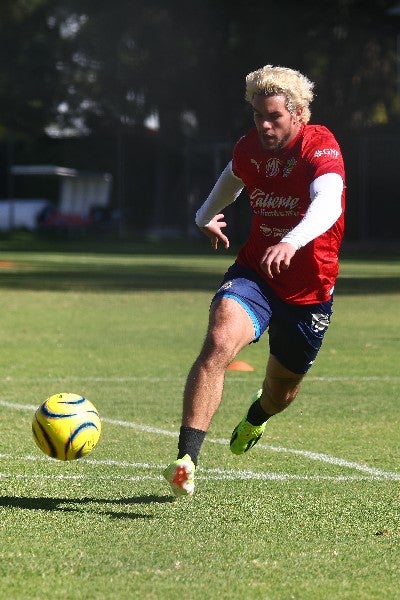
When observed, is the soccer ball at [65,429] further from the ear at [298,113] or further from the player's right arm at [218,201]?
the ear at [298,113]

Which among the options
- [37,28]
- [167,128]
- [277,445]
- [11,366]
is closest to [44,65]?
[37,28]

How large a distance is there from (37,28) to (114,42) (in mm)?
4581

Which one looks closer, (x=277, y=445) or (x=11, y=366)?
(x=277, y=445)

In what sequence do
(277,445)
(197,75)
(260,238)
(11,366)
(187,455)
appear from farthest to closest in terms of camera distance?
(197,75)
(11,366)
(277,445)
(260,238)
(187,455)

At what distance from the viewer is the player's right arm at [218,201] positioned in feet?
25.3

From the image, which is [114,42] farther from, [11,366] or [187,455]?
[187,455]

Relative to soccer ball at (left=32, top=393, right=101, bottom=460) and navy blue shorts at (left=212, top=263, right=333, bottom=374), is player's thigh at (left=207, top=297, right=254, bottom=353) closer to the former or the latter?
navy blue shorts at (left=212, top=263, right=333, bottom=374)

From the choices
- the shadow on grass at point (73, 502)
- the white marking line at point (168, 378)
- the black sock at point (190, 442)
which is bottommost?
the white marking line at point (168, 378)

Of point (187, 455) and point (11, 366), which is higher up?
point (187, 455)

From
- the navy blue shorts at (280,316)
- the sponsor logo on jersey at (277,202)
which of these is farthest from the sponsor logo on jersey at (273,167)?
the navy blue shorts at (280,316)

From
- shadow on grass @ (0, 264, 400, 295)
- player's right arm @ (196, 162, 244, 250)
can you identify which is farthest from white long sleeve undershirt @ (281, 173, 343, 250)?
shadow on grass @ (0, 264, 400, 295)

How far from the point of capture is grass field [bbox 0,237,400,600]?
5301mm

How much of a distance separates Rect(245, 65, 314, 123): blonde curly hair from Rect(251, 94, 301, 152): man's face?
30 millimetres

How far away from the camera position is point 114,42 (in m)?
52.9
